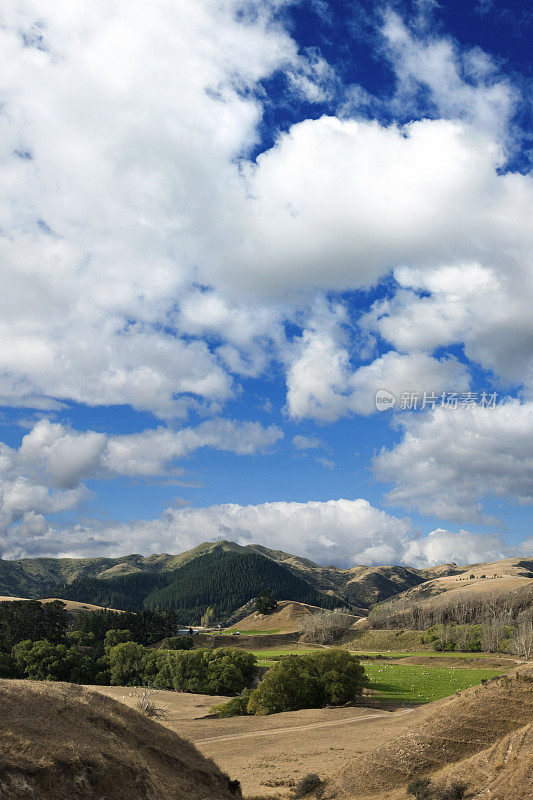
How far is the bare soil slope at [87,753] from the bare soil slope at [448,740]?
10299 millimetres

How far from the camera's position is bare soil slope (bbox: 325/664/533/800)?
32250mm

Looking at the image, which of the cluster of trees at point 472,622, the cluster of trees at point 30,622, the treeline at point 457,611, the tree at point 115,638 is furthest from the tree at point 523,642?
the cluster of trees at point 30,622

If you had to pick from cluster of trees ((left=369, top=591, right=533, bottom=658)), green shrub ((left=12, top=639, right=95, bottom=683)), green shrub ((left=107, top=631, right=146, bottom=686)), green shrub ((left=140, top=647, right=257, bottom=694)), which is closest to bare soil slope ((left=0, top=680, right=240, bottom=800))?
green shrub ((left=140, top=647, right=257, bottom=694))

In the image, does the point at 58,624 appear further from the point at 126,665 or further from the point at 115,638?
the point at 126,665

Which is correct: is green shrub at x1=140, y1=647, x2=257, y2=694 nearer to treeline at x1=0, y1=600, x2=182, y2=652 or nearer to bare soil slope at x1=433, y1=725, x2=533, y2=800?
treeline at x1=0, y1=600, x2=182, y2=652

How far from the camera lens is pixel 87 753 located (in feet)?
69.5

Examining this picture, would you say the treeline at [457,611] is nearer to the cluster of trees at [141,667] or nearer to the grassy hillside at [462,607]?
the grassy hillside at [462,607]

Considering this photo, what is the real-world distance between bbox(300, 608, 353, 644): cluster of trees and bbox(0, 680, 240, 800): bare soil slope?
151m

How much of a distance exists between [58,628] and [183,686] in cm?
5324

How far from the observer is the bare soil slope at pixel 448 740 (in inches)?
1270

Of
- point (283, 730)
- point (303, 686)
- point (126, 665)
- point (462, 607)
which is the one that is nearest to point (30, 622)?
point (126, 665)

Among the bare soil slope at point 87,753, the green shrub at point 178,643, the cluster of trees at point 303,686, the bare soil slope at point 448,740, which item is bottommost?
the green shrub at point 178,643

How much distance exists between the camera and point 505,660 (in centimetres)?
10938

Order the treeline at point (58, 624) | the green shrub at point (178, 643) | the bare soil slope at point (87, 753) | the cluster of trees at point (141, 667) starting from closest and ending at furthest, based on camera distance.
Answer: the bare soil slope at point (87, 753)
the cluster of trees at point (141, 667)
the treeline at point (58, 624)
the green shrub at point (178, 643)
